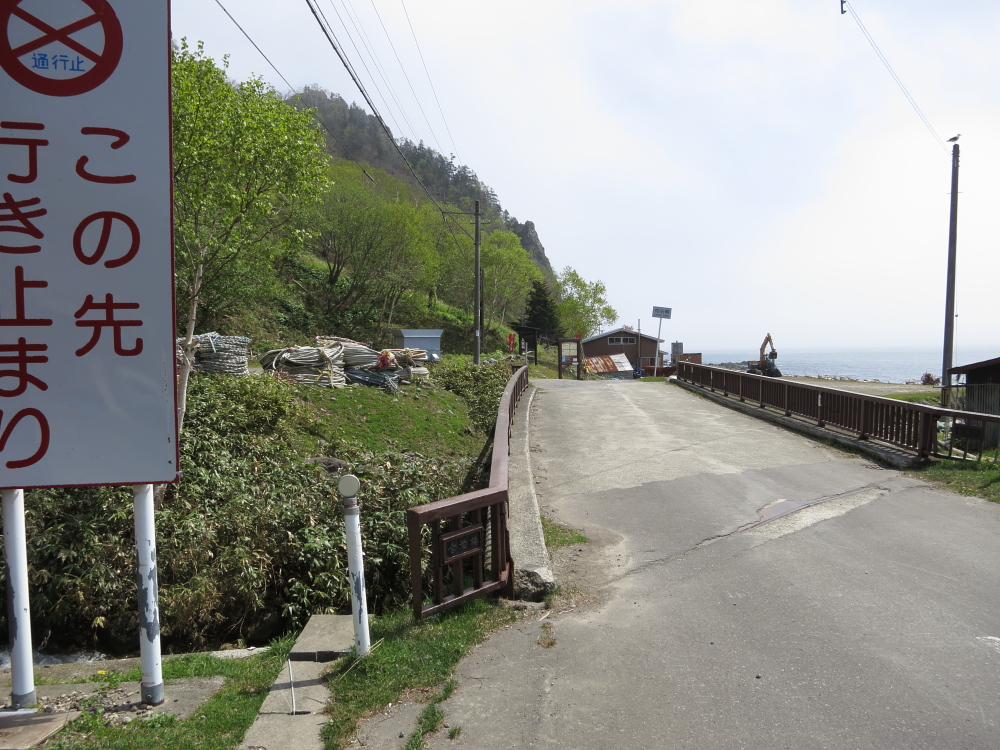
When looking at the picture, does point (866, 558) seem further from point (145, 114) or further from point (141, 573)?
point (145, 114)

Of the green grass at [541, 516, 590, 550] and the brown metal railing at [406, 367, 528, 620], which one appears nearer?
the brown metal railing at [406, 367, 528, 620]

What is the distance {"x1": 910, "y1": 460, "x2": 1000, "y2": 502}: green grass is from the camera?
338 inches

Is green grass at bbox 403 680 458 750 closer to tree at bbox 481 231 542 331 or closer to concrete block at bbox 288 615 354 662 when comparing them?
concrete block at bbox 288 615 354 662

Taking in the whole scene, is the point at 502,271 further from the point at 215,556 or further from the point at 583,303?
the point at 215,556

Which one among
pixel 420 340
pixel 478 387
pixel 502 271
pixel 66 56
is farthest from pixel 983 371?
pixel 502 271

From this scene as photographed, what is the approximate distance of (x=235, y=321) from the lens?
23.4 m

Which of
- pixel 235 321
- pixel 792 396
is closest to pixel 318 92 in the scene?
pixel 235 321

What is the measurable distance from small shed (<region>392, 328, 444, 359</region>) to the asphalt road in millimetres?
16306

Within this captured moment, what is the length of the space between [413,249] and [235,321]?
1645 centimetres

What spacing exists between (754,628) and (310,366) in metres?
12.2

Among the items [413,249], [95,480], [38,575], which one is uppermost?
[413,249]

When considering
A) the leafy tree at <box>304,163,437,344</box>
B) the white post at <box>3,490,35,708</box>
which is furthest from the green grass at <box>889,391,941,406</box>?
the white post at <box>3,490,35,708</box>

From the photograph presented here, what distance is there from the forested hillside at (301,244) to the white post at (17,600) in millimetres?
6424

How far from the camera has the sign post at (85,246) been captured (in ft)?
10.8
